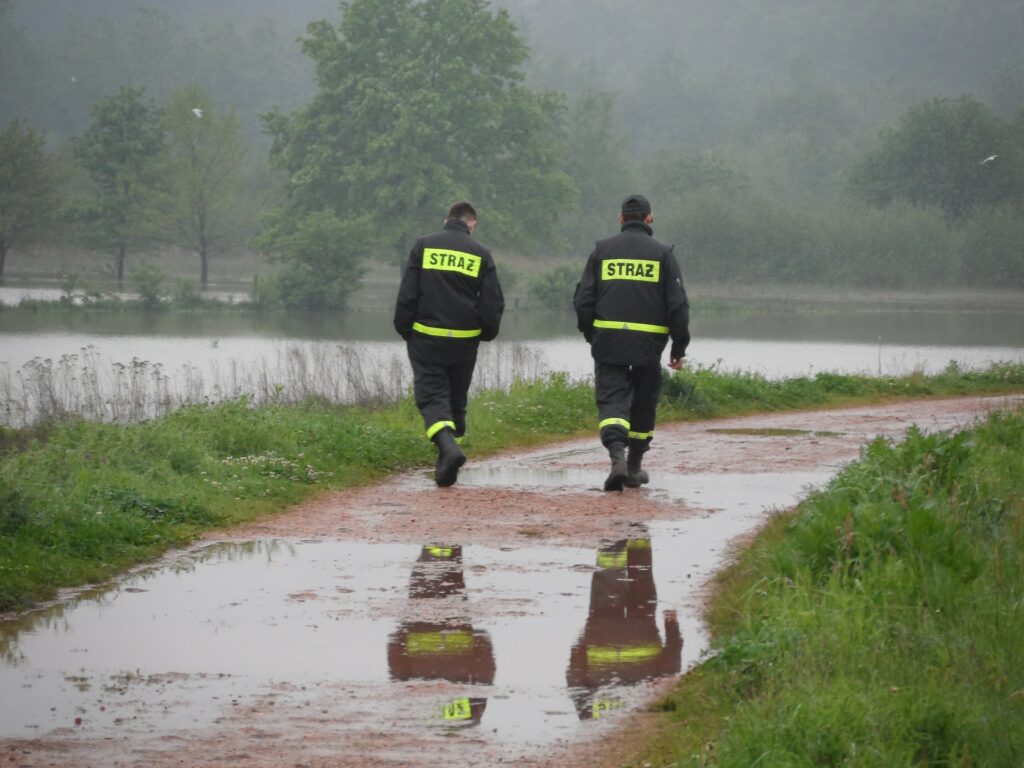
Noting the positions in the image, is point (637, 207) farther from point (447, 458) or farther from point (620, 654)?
point (620, 654)

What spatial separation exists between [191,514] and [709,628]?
4.08 metres

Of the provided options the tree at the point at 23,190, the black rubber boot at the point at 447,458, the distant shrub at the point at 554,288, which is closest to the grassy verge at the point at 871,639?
the black rubber boot at the point at 447,458

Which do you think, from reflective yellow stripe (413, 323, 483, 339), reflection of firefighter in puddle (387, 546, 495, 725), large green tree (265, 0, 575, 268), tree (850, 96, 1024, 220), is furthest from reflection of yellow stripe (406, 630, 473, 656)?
tree (850, 96, 1024, 220)

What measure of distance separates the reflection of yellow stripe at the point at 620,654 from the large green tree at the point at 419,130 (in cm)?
6284

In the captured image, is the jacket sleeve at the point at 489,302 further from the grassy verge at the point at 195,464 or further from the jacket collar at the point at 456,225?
the grassy verge at the point at 195,464

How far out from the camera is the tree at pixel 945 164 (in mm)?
90562

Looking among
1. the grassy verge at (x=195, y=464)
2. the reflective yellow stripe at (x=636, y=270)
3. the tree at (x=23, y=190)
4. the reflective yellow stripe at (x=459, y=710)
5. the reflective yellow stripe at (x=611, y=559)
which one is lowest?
the reflective yellow stripe at (x=459, y=710)

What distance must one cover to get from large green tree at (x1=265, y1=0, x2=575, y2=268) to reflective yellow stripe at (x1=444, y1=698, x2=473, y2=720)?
63656 mm

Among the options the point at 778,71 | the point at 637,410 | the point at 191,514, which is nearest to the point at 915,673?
the point at 191,514

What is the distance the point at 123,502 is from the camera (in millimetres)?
9789

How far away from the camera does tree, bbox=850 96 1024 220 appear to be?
9056 centimetres

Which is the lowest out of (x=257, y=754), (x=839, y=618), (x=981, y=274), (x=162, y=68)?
(x=257, y=754)

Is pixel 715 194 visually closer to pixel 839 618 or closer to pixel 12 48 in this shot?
pixel 12 48

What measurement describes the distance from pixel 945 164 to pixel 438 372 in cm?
8507
